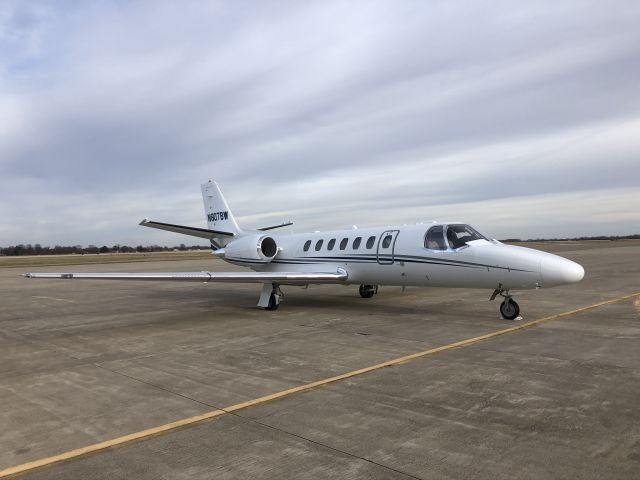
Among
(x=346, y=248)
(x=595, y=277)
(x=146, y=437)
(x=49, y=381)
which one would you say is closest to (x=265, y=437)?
(x=146, y=437)

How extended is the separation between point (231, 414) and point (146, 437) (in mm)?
927

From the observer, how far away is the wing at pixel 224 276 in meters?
12.1

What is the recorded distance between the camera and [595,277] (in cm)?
2128

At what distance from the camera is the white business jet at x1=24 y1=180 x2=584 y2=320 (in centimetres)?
1045

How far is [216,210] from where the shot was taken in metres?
19.6

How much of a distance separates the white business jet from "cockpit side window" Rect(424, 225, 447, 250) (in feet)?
0.09

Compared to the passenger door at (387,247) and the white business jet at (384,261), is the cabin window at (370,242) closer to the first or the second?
the white business jet at (384,261)

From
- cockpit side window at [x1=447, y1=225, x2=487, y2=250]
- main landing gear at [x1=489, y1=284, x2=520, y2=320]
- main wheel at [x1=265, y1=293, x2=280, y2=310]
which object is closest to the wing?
main wheel at [x1=265, y1=293, x2=280, y2=310]

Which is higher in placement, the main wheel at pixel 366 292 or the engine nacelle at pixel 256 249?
the engine nacelle at pixel 256 249

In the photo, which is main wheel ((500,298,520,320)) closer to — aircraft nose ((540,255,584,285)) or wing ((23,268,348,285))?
aircraft nose ((540,255,584,285))

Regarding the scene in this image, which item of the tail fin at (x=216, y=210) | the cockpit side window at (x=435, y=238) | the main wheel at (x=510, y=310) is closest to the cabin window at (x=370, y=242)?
the cockpit side window at (x=435, y=238)

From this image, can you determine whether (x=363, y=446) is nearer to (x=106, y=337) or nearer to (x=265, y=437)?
(x=265, y=437)

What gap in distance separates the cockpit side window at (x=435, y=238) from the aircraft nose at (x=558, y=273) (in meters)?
2.39

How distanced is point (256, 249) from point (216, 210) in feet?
12.5
